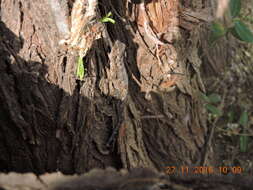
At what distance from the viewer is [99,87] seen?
2.95 ft

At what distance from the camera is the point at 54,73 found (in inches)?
32.3

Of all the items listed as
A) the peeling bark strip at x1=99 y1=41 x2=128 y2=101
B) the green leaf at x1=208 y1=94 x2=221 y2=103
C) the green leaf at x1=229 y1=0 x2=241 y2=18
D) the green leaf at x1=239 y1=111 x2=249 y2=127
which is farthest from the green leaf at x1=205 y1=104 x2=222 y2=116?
the peeling bark strip at x1=99 y1=41 x2=128 y2=101

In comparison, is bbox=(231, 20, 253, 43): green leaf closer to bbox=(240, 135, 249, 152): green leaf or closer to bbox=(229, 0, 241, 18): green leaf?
bbox=(229, 0, 241, 18): green leaf

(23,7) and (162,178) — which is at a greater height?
(23,7)

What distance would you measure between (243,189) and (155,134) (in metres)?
0.67

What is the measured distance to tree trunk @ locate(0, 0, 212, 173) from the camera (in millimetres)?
798

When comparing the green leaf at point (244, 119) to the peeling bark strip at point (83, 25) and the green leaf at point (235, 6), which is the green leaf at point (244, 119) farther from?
the peeling bark strip at point (83, 25)

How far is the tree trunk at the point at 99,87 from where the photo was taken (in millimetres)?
798

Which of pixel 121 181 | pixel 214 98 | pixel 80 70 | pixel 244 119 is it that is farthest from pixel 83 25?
pixel 244 119

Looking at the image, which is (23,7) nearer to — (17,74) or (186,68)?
(17,74)

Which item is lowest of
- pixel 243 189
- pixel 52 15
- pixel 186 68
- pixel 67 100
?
pixel 243 189

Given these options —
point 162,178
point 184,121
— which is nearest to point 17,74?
point 162,178

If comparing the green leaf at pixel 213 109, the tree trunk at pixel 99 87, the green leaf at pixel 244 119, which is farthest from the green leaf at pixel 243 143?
the tree trunk at pixel 99 87

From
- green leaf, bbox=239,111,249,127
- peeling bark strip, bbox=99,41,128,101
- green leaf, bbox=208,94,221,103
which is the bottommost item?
green leaf, bbox=239,111,249,127
